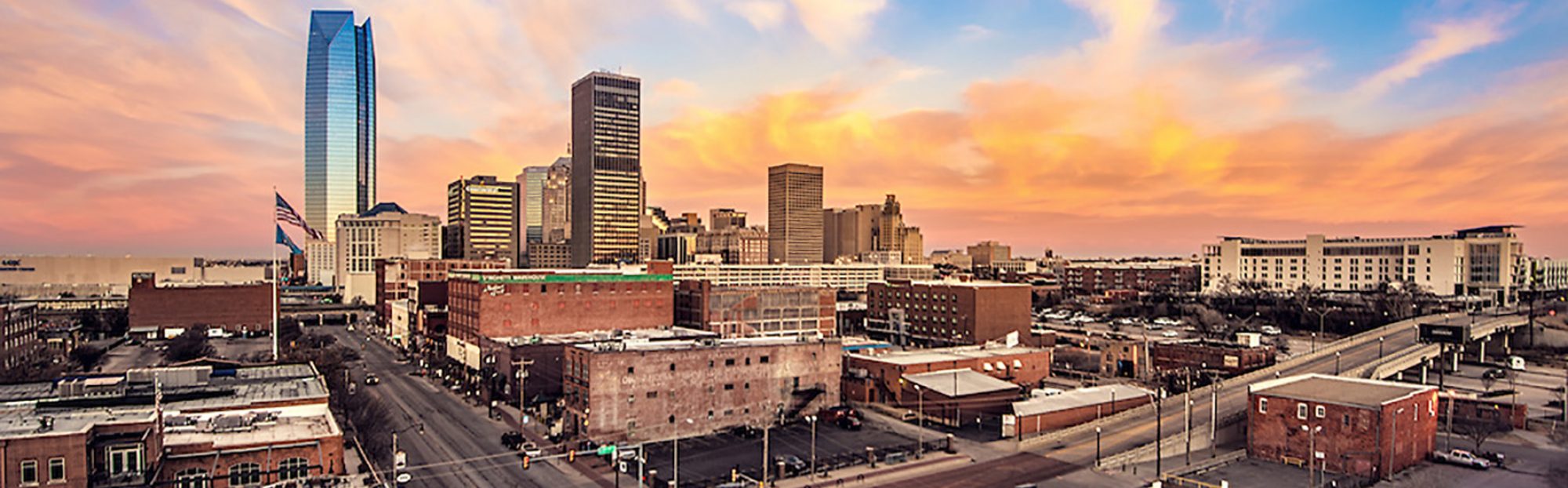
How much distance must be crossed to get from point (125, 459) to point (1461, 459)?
7020cm

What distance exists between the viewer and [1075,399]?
64.3 metres

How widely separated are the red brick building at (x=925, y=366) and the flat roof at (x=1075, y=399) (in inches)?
413

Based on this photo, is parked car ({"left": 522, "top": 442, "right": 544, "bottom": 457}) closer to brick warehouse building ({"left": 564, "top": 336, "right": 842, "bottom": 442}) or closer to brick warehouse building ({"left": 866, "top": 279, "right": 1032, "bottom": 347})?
brick warehouse building ({"left": 564, "top": 336, "right": 842, "bottom": 442})

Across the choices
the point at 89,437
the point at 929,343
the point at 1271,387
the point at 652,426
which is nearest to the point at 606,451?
the point at 652,426

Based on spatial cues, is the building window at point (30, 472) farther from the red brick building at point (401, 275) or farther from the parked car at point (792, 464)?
the red brick building at point (401, 275)

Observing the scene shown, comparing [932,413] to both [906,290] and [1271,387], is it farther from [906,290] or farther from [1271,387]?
[906,290]

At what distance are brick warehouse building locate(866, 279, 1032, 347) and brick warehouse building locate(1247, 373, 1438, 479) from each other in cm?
5238

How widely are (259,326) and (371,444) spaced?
117 meters

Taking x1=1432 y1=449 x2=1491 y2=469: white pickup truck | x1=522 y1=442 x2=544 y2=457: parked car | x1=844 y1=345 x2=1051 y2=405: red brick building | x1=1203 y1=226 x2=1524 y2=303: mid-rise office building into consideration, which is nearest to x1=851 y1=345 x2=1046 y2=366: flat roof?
x1=844 y1=345 x2=1051 y2=405: red brick building

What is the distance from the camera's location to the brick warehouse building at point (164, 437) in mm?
30203

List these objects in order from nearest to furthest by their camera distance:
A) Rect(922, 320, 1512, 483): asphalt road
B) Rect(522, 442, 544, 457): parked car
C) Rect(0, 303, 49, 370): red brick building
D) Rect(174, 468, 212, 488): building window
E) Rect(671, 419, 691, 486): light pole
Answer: Rect(174, 468, 212, 488): building window < Rect(671, 419, 691, 486): light pole < Rect(922, 320, 1512, 483): asphalt road < Rect(522, 442, 544, 457): parked car < Rect(0, 303, 49, 370): red brick building

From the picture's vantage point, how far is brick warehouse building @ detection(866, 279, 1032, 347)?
10931cm

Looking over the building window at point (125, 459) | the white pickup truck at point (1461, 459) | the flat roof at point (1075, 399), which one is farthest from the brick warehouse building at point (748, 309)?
the building window at point (125, 459)

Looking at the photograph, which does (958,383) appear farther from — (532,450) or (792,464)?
(532,450)
